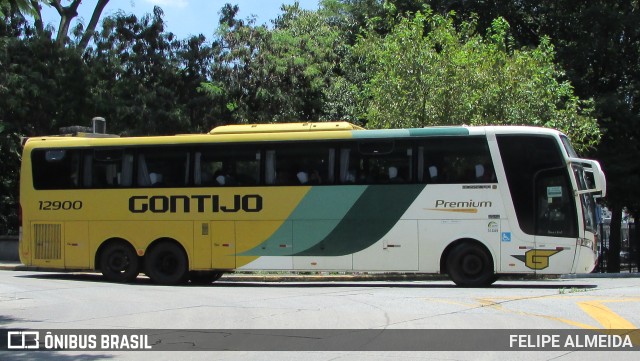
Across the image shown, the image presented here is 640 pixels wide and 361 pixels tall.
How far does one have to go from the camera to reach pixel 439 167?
16.5 m

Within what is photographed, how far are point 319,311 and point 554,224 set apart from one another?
258 inches

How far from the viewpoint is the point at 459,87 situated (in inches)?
841

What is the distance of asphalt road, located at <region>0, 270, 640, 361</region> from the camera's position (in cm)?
844

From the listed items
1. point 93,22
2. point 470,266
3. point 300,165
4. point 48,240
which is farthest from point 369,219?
point 93,22

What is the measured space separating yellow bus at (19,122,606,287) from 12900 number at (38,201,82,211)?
0.03m

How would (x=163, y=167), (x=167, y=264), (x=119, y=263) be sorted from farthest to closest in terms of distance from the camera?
1. (x=119, y=263)
2. (x=167, y=264)
3. (x=163, y=167)

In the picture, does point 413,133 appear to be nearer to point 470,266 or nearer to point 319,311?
point 470,266

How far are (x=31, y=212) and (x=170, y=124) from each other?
842 centimetres

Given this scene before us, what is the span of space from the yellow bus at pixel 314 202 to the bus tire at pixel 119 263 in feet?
0.10

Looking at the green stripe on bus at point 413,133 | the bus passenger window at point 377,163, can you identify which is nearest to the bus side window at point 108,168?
the bus passenger window at point 377,163

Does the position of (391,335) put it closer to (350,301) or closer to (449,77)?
(350,301)

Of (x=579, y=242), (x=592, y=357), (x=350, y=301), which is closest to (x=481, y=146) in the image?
(x=579, y=242)

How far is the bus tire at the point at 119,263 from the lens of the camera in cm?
1822

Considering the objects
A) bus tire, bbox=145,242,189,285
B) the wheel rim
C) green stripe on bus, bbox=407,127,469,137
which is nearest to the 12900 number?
bus tire, bbox=145,242,189,285
